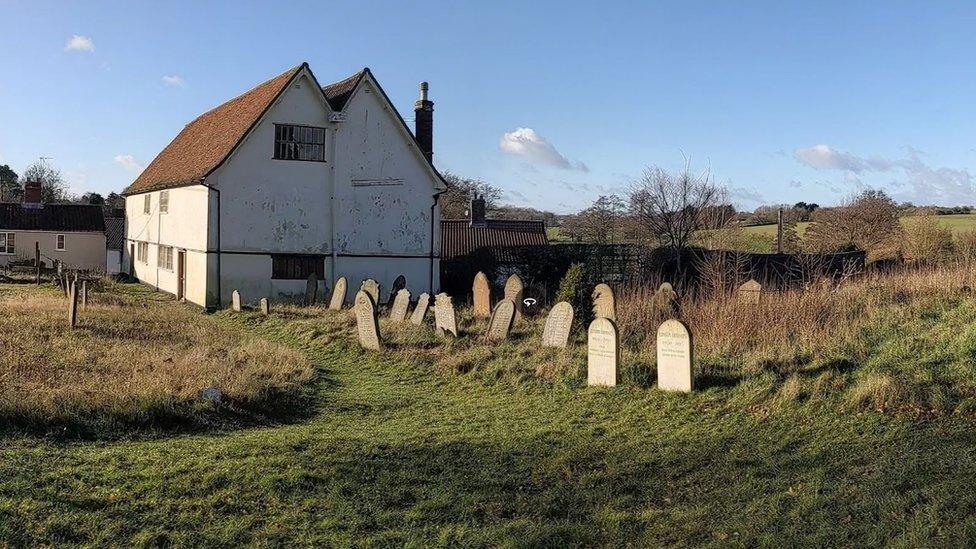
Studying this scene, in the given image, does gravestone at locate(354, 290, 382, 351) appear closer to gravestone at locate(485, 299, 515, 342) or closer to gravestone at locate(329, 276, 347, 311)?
gravestone at locate(485, 299, 515, 342)

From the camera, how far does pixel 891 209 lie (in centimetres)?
3822

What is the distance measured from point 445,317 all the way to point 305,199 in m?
10.3

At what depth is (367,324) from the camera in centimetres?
1617

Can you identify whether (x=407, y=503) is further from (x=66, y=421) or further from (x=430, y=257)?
(x=430, y=257)

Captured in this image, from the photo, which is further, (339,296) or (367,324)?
(339,296)

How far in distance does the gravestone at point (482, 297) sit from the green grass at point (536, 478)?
910 centimetres

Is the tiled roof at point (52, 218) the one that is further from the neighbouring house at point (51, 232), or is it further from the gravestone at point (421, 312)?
the gravestone at point (421, 312)

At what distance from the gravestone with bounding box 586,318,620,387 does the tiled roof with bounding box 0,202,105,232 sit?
44.3m

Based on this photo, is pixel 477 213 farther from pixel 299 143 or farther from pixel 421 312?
pixel 421 312

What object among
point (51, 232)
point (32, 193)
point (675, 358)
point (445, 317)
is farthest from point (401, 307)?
point (32, 193)

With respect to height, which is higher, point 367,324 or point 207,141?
point 207,141

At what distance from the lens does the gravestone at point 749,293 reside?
573 inches

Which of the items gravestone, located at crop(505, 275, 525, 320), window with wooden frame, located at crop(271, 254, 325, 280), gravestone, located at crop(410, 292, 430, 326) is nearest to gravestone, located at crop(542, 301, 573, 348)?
gravestone, located at crop(410, 292, 430, 326)

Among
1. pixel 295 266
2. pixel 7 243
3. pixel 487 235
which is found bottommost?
pixel 295 266
